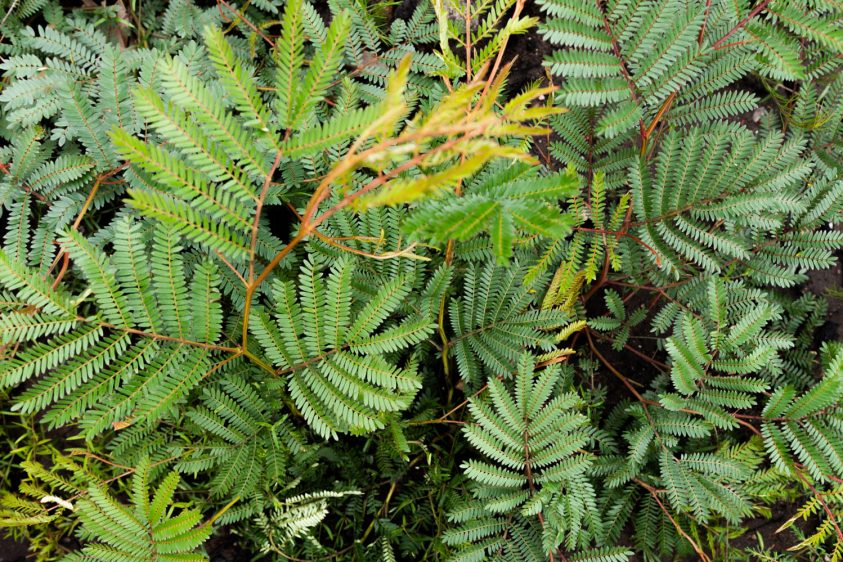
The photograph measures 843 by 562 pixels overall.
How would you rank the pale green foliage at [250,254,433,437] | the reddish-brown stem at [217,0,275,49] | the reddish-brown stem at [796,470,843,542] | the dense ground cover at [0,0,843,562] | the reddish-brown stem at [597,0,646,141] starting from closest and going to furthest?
the dense ground cover at [0,0,843,562] → the pale green foliage at [250,254,433,437] → the reddish-brown stem at [597,0,646,141] → the reddish-brown stem at [796,470,843,542] → the reddish-brown stem at [217,0,275,49]

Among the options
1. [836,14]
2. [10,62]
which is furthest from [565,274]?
[10,62]

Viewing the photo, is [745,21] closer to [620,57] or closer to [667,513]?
[620,57]

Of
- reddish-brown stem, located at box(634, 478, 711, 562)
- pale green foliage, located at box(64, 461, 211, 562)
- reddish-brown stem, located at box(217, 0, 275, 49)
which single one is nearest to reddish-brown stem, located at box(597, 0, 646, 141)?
reddish-brown stem, located at box(217, 0, 275, 49)

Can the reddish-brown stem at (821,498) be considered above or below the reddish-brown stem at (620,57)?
below

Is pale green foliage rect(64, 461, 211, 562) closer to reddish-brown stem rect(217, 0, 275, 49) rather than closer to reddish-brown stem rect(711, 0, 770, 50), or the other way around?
reddish-brown stem rect(217, 0, 275, 49)

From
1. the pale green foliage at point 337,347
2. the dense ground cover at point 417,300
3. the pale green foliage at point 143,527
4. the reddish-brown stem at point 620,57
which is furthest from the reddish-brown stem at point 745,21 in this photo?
the pale green foliage at point 143,527

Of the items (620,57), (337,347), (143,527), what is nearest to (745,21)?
(620,57)

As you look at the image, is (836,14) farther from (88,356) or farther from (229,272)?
(88,356)

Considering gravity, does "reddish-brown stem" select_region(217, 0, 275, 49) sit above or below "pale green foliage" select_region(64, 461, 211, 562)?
above

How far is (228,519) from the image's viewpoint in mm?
2160

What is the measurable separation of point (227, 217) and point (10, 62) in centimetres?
134

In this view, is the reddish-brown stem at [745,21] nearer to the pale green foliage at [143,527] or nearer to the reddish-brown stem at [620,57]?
the reddish-brown stem at [620,57]

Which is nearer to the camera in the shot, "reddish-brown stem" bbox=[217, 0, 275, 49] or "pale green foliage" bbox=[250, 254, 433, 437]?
"pale green foliage" bbox=[250, 254, 433, 437]

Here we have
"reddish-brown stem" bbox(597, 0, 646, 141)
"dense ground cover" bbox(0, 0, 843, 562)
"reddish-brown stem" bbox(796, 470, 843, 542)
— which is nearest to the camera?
"dense ground cover" bbox(0, 0, 843, 562)
